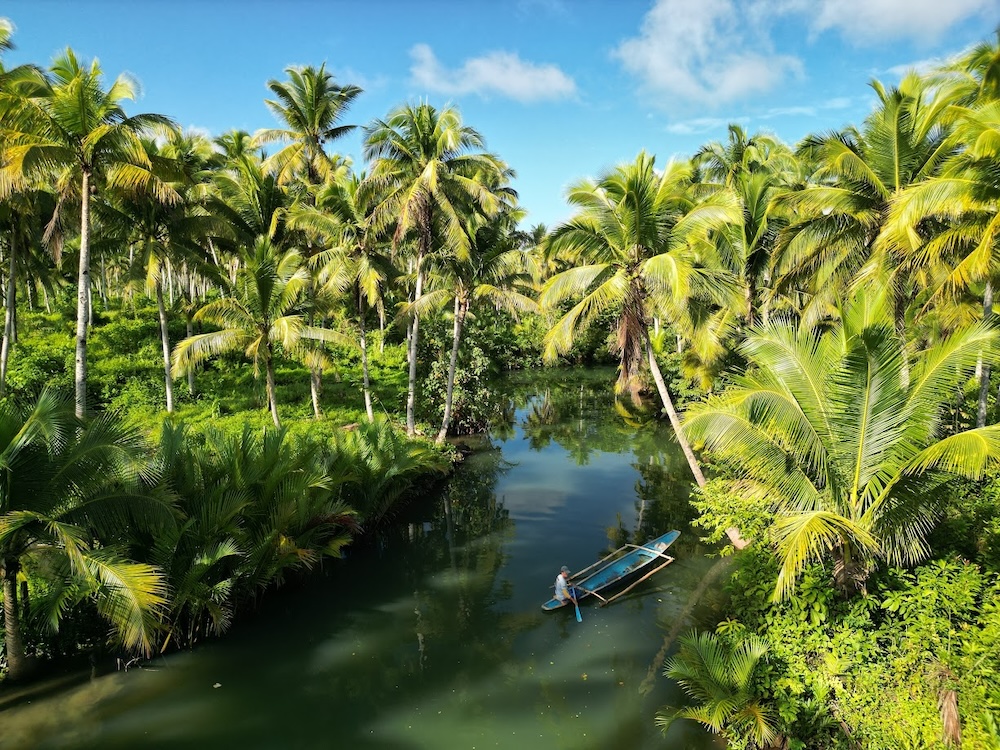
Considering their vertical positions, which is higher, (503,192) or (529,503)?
(503,192)

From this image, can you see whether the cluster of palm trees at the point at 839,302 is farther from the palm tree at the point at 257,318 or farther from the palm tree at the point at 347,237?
the palm tree at the point at 347,237

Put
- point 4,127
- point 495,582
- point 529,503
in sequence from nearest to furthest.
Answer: point 4,127 → point 495,582 → point 529,503

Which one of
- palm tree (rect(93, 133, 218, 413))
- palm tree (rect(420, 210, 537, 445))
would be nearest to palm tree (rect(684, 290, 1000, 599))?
palm tree (rect(420, 210, 537, 445))

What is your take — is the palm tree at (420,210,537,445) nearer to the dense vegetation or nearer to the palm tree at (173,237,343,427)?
the dense vegetation

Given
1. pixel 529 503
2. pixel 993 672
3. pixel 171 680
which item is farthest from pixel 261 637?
pixel 993 672

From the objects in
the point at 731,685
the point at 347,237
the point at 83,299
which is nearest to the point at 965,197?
the point at 731,685

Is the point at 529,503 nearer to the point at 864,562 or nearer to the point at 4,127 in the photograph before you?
the point at 864,562

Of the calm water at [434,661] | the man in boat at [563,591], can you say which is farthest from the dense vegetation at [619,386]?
the man in boat at [563,591]
